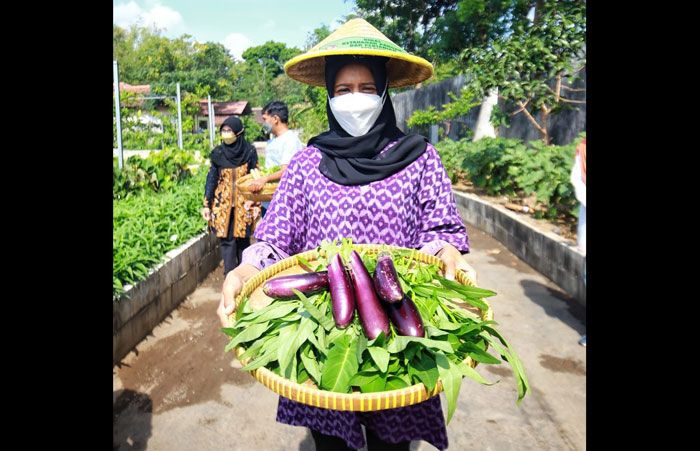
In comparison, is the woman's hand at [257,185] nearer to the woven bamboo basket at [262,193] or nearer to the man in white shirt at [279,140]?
the woven bamboo basket at [262,193]

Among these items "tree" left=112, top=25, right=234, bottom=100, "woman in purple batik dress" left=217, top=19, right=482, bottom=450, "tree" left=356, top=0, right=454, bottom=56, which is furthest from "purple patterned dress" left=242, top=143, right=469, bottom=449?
"tree" left=112, top=25, right=234, bottom=100

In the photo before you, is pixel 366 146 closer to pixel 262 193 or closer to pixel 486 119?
pixel 262 193

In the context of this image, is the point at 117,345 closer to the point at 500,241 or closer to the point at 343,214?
the point at 343,214

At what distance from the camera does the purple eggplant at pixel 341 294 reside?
1.53m

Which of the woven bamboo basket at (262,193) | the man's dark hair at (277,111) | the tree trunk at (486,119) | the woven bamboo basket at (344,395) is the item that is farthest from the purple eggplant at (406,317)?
the tree trunk at (486,119)

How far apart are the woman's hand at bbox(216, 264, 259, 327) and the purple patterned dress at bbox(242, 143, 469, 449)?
0.09 meters

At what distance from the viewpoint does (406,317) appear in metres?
1.50

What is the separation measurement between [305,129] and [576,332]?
2570 centimetres

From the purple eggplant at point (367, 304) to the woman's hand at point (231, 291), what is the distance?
40 cm

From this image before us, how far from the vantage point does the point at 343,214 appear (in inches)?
79.5

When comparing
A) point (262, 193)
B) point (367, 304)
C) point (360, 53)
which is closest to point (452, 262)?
point (367, 304)

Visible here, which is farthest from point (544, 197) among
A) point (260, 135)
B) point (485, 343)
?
point (260, 135)

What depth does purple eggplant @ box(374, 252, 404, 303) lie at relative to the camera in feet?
4.98
